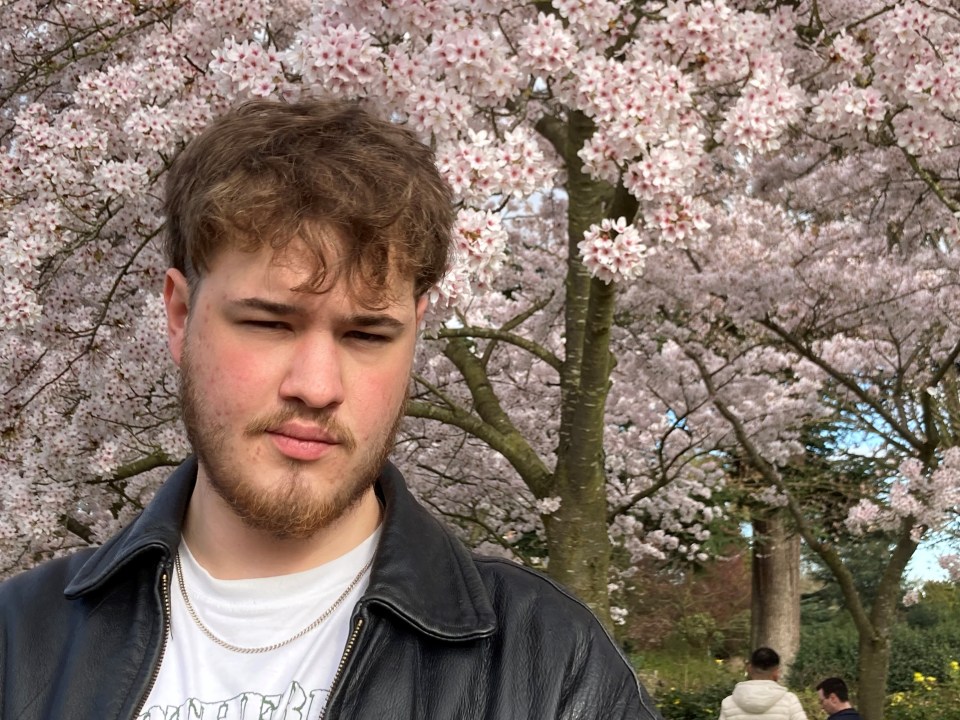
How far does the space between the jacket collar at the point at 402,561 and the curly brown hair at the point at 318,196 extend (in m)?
0.33

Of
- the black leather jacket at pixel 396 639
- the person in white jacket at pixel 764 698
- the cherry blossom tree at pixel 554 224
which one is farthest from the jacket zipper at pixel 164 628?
the person in white jacket at pixel 764 698

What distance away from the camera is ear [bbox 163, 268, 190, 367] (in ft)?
5.45

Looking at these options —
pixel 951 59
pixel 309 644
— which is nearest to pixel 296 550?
pixel 309 644

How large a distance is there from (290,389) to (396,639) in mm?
365

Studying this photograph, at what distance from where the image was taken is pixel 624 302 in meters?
9.18

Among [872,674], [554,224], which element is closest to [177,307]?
[554,224]

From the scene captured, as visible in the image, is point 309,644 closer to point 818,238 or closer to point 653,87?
point 653,87

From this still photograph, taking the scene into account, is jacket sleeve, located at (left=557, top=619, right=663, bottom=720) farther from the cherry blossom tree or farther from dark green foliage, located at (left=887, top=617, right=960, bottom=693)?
dark green foliage, located at (left=887, top=617, right=960, bottom=693)

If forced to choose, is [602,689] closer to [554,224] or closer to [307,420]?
[307,420]

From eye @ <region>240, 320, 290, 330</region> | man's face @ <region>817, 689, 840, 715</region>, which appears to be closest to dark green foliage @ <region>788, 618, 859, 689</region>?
man's face @ <region>817, 689, 840, 715</region>

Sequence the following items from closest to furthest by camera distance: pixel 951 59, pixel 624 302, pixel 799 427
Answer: pixel 951 59 → pixel 624 302 → pixel 799 427

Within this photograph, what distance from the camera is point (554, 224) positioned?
9.73 metres

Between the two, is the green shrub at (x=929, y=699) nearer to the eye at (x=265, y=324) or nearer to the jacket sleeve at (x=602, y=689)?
the jacket sleeve at (x=602, y=689)

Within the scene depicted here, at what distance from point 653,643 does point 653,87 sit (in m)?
16.3
